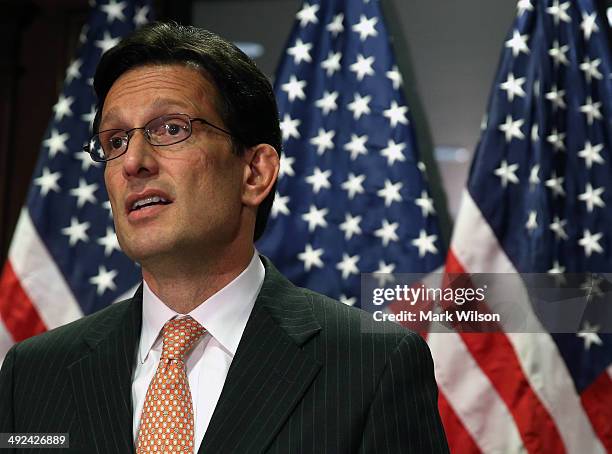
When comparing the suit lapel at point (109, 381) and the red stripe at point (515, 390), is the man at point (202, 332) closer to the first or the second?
the suit lapel at point (109, 381)

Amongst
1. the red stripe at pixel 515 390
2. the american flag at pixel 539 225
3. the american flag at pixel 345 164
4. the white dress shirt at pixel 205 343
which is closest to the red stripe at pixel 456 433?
the american flag at pixel 539 225

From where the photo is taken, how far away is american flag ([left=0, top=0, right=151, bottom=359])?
9.95 ft

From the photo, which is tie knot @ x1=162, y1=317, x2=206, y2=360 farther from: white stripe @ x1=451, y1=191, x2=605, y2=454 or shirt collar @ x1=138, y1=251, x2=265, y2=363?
white stripe @ x1=451, y1=191, x2=605, y2=454

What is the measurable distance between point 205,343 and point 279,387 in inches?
8.0

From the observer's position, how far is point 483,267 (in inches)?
108

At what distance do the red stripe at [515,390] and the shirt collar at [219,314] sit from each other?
42.7 inches

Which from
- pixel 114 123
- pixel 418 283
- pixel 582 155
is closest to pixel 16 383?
pixel 114 123

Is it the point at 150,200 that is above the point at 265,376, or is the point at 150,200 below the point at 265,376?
above

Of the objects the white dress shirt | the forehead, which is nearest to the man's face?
the forehead

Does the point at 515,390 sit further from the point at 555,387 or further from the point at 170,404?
the point at 170,404

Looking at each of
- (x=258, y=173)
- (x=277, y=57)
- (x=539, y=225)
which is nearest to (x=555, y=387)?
(x=539, y=225)

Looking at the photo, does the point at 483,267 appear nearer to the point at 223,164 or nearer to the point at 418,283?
the point at 418,283

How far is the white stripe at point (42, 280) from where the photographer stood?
3.03 m

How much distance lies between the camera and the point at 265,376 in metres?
1.61
